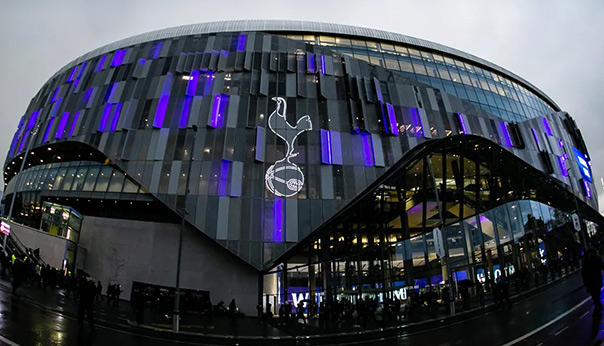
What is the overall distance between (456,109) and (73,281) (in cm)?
3915

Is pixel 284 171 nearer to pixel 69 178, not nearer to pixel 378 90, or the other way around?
pixel 378 90

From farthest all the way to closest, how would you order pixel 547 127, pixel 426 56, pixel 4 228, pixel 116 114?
pixel 547 127
pixel 426 56
pixel 116 114
pixel 4 228

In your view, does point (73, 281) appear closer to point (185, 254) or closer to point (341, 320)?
point (185, 254)

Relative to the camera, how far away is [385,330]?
18.3 meters

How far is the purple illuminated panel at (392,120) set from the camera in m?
33.5

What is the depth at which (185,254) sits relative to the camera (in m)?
32.1

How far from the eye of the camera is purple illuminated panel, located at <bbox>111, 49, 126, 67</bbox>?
41.7m

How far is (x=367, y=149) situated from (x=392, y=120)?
15.1 ft

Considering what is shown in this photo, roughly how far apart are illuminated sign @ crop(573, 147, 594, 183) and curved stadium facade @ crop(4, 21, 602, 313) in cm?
1536

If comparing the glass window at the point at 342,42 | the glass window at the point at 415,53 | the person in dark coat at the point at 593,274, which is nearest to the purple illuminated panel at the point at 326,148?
the glass window at the point at 342,42

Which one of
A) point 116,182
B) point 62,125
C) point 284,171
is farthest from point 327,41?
point 62,125

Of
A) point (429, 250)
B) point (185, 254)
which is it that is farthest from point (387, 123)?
point (185, 254)

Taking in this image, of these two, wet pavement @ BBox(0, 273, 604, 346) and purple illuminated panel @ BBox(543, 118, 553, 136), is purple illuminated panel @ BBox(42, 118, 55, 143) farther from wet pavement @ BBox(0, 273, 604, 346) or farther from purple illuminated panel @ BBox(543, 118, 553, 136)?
purple illuminated panel @ BBox(543, 118, 553, 136)

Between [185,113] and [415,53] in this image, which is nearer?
[185,113]
